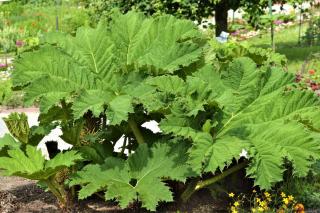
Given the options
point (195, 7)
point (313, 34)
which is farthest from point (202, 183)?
point (313, 34)

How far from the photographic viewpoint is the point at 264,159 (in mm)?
3729

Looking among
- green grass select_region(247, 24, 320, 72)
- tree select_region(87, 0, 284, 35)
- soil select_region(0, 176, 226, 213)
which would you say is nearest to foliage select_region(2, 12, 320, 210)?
soil select_region(0, 176, 226, 213)

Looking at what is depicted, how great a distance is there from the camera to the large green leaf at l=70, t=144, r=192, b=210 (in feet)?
12.3

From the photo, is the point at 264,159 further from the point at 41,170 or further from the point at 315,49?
the point at 315,49

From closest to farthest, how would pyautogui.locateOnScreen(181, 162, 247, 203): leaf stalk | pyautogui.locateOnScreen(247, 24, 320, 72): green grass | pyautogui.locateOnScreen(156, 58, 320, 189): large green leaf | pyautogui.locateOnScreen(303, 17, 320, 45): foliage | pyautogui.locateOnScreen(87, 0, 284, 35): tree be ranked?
pyautogui.locateOnScreen(156, 58, 320, 189): large green leaf
pyautogui.locateOnScreen(181, 162, 247, 203): leaf stalk
pyautogui.locateOnScreen(247, 24, 320, 72): green grass
pyautogui.locateOnScreen(87, 0, 284, 35): tree
pyautogui.locateOnScreen(303, 17, 320, 45): foliage

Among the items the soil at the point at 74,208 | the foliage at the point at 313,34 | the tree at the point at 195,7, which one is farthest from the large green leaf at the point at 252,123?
the foliage at the point at 313,34

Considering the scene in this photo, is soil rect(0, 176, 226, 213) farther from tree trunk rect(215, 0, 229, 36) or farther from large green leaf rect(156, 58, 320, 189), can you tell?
tree trunk rect(215, 0, 229, 36)

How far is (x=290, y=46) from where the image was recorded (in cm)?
1503

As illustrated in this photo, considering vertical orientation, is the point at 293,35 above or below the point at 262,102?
below

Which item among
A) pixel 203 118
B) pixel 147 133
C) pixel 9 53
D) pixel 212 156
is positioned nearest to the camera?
pixel 212 156

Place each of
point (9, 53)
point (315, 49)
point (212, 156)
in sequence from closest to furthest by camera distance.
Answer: point (212, 156) < point (315, 49) < point (9, 53)

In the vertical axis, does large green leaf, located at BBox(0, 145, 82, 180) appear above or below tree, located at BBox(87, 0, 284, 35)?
above

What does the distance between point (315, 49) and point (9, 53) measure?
775 centimetres

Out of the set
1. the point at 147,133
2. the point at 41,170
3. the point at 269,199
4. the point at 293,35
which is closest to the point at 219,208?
the point at 269,199
